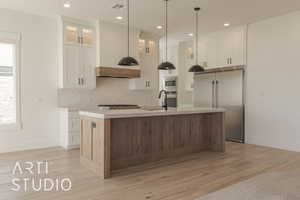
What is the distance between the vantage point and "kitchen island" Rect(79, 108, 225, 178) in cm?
311

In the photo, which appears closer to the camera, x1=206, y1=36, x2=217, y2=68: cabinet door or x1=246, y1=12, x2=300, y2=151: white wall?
x1=246, y1=12, x2=300, y2=151: white wall

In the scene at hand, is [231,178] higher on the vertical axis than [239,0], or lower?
lower

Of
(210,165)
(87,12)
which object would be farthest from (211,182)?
(87,12)

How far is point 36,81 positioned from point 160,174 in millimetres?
3520

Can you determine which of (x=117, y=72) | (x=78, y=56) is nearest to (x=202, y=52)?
(x=117, y=72)

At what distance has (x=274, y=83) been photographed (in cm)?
496

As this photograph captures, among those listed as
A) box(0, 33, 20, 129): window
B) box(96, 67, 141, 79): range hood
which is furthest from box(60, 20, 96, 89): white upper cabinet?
box(0, 33, 20, 129): window

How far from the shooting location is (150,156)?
3.84 metres

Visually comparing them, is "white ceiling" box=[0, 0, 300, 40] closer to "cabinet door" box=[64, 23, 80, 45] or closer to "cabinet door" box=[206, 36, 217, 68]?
"cabinet door" box=[64, 23, 80, 45]

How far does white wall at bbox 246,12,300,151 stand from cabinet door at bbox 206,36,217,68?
0.97 meters

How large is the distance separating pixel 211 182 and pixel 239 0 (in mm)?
3273

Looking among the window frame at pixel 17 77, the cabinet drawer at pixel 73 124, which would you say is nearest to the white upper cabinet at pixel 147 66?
the cabinet drawer at pixel 73 124

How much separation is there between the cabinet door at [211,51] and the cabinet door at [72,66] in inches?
139

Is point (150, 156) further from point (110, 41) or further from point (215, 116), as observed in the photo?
point (110, 41)
